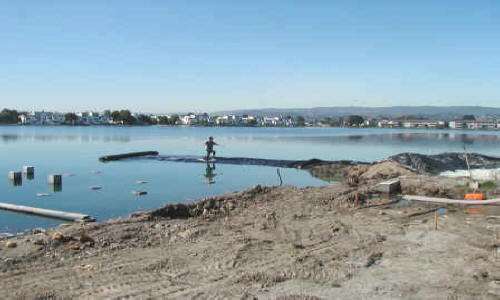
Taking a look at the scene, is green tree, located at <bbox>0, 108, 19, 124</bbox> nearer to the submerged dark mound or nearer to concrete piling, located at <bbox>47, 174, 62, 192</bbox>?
concrete piling, located at <bbox>47, 174, 62, 192</bbox>

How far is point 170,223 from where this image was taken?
31.3 feet

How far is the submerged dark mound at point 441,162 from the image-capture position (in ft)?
69.1

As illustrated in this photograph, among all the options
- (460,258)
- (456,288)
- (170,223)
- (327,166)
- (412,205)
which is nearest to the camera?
(456,288)

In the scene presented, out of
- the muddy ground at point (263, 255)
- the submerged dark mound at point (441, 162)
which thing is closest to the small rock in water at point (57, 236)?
the muddy ground at point (263, 255)

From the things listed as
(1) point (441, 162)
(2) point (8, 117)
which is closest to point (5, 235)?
(1) point (441, 162)

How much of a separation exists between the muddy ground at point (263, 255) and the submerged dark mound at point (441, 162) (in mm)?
9816

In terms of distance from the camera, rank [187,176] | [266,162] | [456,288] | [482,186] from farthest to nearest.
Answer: [266,162] < [187,176] < [482,186] < [456,288]

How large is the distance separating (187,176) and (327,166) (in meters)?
7.83

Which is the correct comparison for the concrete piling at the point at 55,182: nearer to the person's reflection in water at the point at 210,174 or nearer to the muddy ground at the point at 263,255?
the person's reflection in water at the point at 210,174

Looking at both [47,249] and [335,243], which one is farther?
[335,243]

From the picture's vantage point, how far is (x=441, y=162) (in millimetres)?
22719

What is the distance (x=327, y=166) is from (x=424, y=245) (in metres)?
16.0

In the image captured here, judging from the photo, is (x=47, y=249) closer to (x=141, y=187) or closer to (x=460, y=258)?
(x=460, y=258)

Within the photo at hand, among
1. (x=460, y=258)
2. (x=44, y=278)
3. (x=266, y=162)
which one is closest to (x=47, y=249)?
(x=44, y=278)
